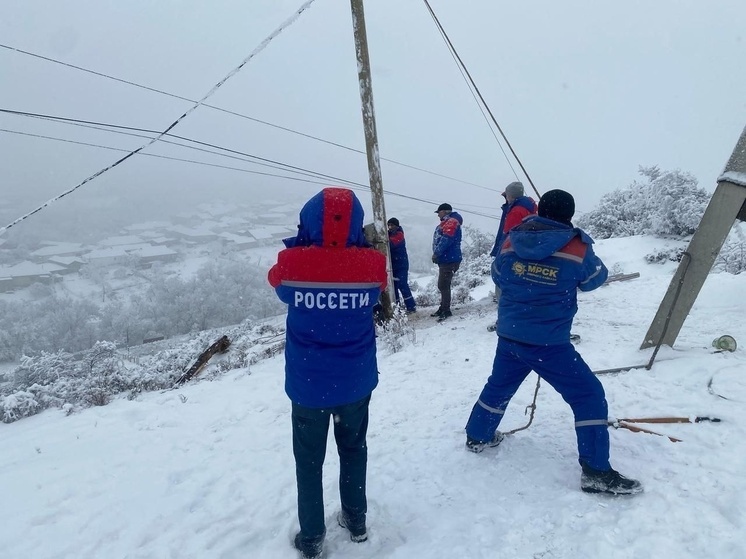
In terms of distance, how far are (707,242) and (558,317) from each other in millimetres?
2857

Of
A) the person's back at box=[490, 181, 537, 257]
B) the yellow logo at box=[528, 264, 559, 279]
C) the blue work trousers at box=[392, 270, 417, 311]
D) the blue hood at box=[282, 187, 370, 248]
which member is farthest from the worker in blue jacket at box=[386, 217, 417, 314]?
the blue hood at box=[282, 187, 370, 248]

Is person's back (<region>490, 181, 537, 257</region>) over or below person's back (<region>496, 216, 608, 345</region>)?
over

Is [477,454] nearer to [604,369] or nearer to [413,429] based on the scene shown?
[413,429]

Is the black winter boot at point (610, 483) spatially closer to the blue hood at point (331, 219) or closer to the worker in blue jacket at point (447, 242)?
the blue hood at point (331, 219)

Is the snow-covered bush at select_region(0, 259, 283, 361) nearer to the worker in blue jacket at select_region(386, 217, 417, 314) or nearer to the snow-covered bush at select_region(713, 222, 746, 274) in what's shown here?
the worker in blue jacket at select_region(386, 217, 417, 314)

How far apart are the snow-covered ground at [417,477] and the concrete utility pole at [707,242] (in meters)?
0.39

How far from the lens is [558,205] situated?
2889 millimetres

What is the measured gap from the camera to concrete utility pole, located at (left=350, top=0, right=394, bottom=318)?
7023mm

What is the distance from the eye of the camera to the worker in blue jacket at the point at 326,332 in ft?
6.94

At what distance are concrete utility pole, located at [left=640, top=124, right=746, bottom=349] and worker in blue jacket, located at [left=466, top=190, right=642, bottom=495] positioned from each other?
7.81 ft

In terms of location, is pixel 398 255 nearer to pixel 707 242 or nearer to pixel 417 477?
pixel 707 242

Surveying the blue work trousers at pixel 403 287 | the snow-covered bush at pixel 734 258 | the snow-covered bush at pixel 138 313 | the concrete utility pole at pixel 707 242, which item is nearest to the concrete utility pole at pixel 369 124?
the blue work trousers at pixel 403 287

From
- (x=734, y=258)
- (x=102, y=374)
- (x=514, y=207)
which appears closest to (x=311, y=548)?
(x=514, y=207)

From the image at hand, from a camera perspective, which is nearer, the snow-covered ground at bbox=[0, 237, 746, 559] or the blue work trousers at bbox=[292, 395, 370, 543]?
the blue work trousers at bbox=[292, 395, 370, 543]
